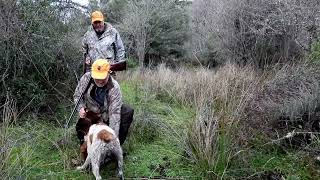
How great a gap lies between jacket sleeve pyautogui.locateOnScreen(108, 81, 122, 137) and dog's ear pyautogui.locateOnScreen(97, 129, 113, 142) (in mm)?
496

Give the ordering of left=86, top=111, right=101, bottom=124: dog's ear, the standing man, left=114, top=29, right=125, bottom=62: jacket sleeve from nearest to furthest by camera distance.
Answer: left=86, top=111, right=101, bottom=124: dog's ear < the standing man < left=114, top=29, right=125, bottom=62: jacket sleeve

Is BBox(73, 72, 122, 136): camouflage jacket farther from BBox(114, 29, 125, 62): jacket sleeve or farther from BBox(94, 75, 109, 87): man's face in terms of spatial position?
BBox(114, 29, 125, 62): jacket sleeve

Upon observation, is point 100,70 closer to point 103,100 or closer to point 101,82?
point 101,82

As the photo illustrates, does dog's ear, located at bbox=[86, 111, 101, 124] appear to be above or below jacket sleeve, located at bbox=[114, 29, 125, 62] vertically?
below

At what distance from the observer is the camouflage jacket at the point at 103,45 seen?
6289 mm

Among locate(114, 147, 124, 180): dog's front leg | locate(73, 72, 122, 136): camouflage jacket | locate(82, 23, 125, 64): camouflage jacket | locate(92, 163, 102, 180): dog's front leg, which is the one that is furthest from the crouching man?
locate(82, 23, 125, 64): camouflage jacket

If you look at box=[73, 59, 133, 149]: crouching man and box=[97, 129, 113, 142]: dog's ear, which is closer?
box=[97, 129, 113, 142]: dog's ear

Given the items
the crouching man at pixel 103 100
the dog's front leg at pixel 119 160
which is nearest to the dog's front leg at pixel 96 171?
the dog's front leg at pixel 119 160

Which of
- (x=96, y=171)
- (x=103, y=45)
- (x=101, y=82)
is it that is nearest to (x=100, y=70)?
(x=101, y=82)

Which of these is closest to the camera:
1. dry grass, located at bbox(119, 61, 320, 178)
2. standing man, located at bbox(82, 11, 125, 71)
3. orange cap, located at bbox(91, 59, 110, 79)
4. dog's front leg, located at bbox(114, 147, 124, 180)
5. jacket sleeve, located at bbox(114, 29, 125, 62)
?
dry grass, located at bbox(119, 61, 320, 178)

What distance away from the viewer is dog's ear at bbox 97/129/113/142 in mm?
4301

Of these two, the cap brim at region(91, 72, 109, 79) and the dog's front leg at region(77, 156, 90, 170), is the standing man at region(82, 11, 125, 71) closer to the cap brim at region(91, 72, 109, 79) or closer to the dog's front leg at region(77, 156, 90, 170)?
the cap brim at region(91, 72, 109, 79)

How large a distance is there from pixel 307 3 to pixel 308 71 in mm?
3153

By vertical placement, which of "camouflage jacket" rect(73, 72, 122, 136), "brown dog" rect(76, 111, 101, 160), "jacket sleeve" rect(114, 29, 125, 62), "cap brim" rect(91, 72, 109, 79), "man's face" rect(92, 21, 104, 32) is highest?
"man's face" rect(92, 21, 104, 32)
